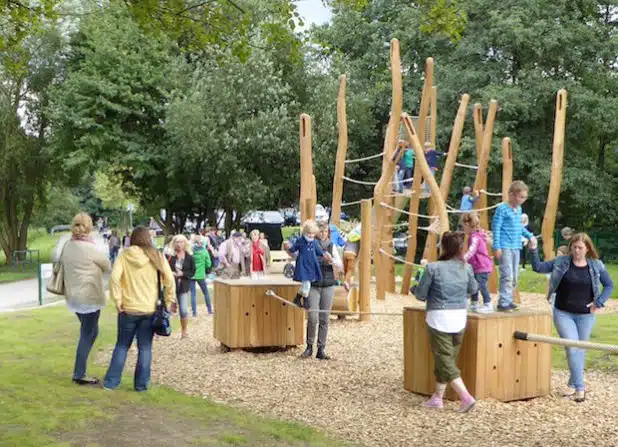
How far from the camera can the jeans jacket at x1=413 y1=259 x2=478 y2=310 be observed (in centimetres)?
748

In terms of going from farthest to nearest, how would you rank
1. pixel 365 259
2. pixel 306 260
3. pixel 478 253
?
1. pixel 365 259
2. pixel 306 260
3. pixel 478 253

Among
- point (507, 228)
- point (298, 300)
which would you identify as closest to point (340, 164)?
point (298, 300)

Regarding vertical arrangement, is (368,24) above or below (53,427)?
above

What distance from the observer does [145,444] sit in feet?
20.5

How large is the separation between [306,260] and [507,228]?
2.50 m

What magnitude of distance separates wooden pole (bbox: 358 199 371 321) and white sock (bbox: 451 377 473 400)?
6.91 metres

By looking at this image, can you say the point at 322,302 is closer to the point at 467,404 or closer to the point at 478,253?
the point at 478,253

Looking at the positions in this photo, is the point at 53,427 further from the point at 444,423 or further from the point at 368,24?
the point at 368,24

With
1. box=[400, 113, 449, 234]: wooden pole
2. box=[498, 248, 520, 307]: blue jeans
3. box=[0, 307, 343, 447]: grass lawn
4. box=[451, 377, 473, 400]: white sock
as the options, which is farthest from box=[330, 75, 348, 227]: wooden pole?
box=[451, 377, 473, 400]: white sock

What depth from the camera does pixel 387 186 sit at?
698 inches

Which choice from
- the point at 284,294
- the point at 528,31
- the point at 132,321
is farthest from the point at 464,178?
the point at 132,321

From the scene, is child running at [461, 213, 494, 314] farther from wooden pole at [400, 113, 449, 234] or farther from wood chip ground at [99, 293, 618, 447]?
wooden pole at [400, 113, 449, 234]

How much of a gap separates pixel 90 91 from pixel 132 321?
25.8 meters

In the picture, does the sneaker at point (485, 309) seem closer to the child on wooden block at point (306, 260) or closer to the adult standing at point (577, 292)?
the adult standing at point (577, 292)
